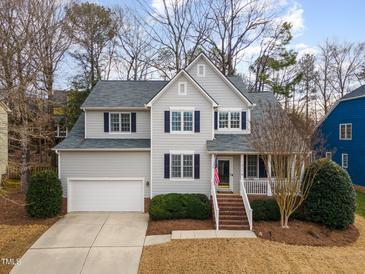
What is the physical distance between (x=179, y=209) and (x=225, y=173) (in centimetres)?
377

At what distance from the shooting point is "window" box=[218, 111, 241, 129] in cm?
1588

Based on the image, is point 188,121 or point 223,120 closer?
point 188,121

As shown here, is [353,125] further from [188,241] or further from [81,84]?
[81,84]

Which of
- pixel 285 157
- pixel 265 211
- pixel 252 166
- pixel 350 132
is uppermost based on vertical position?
pixel 350 132

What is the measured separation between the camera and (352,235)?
38.2 ft

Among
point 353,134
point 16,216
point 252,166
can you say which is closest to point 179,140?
point 252,166

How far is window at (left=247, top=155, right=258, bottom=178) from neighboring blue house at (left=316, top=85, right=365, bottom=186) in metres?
8.38

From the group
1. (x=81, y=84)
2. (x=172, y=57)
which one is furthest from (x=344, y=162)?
(x=81, y=84)

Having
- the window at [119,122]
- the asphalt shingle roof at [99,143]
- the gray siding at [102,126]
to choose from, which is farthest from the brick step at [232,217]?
the window at [119,122]

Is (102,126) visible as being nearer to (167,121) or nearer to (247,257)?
(167,121)

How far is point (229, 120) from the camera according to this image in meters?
15.9

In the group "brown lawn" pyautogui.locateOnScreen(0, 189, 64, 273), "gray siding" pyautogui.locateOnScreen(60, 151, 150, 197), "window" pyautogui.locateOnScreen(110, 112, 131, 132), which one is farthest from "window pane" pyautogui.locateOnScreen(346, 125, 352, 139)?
"brown lawn" pyautogui.locateOnScreen(0, 189, 64, 273)

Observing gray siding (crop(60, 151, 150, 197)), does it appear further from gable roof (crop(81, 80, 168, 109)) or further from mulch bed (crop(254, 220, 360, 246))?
mulch bed (crop(254, 220, 360, 246))

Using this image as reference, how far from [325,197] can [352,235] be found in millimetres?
1923
